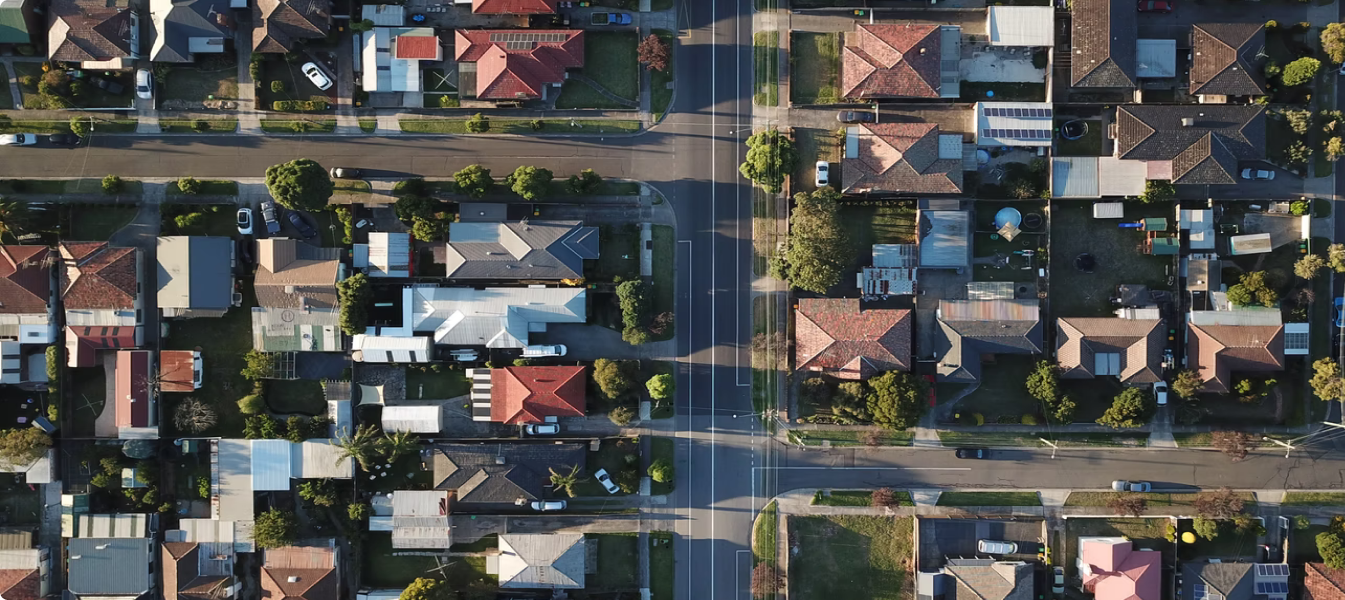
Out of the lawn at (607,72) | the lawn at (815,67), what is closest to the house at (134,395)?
the lawn at (607,72)

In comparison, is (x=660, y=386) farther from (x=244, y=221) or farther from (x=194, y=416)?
(x=194, y=416)

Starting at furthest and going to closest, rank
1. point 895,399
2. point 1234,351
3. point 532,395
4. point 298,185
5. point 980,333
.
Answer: point 980,333
point 532,395
point 1234,351
point 895,399
point 298,185

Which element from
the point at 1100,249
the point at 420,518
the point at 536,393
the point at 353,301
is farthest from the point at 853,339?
the point at 353,301

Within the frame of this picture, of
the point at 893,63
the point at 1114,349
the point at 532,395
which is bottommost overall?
the point at 532,395

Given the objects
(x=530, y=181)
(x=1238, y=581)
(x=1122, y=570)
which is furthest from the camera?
(x=1238, y=581)

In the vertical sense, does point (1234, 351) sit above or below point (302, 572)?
above

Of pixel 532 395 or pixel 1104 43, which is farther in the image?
pixel 532 395

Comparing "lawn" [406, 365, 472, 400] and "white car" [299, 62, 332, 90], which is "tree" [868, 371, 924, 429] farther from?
"white car" [299, 62, 332, 90]
